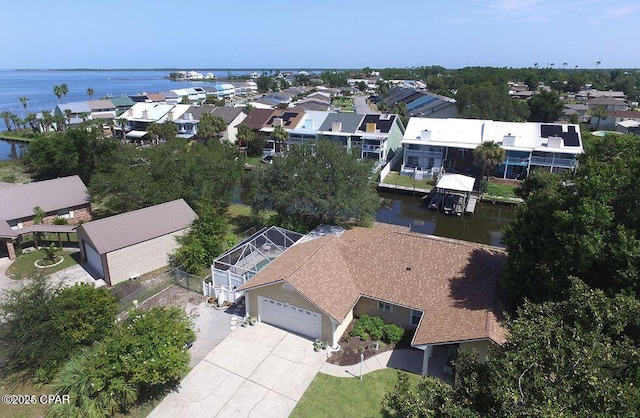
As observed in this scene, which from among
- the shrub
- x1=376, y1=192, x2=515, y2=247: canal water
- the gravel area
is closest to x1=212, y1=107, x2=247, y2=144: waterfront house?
x1=376, y1=192, x2=515, y2=247: canal water

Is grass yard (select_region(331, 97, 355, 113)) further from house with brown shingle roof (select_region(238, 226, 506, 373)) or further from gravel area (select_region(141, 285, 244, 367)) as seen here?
gravel area (select_region(141, 285, 244, 367))

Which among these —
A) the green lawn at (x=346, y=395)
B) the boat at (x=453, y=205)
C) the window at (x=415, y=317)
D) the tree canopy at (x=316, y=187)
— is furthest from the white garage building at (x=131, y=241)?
the boat at (x=453, y=205)

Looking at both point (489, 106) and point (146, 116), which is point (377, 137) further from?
point (146, 116)

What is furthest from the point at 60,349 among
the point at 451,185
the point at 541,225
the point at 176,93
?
the point at 176,93

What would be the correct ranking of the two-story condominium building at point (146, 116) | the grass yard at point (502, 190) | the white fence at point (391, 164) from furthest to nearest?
1. the two-story condominium building at point (146, 116)
2. the white fence at point (391, 164)
3. the grass yard at point (502, 190)

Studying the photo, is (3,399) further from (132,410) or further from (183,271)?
(183,271)

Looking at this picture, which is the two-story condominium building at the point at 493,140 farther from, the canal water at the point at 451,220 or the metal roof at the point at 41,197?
the metal roof at the point at 41,197
